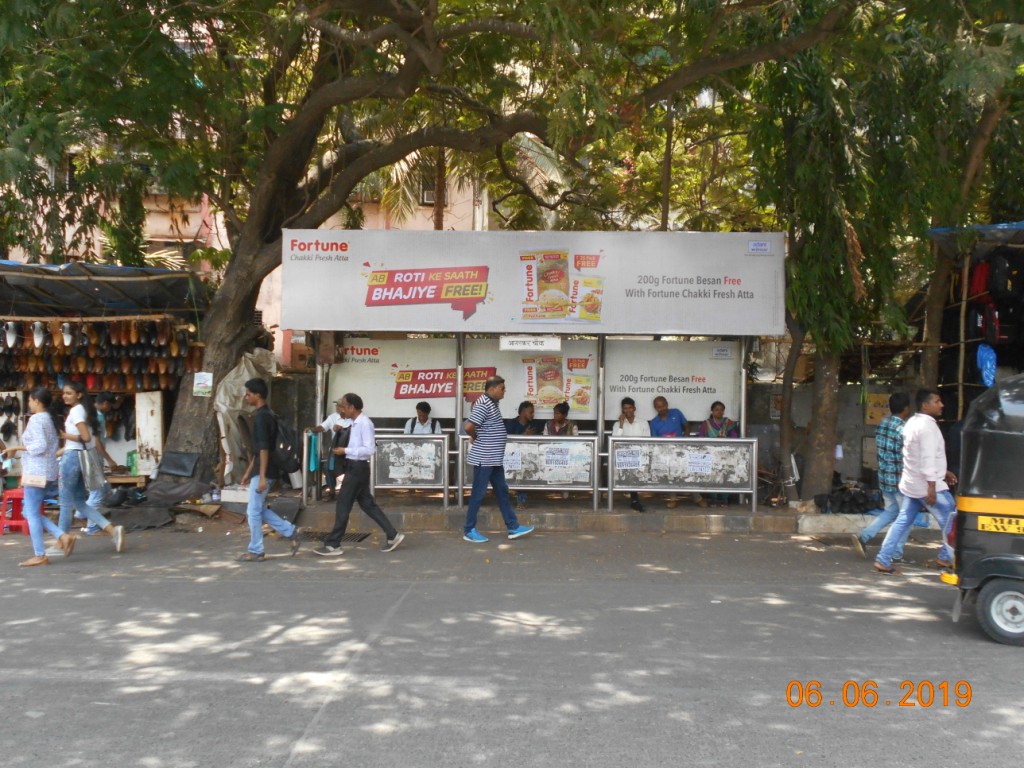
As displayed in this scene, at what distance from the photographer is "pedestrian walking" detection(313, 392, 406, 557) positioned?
9047mm

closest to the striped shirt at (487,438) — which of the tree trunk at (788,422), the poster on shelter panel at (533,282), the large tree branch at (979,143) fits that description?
the poster on shelter panel at (533,282)

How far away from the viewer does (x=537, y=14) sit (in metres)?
8.27

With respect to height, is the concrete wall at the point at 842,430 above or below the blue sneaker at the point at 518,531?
above

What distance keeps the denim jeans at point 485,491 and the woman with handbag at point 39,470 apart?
419 centimetres

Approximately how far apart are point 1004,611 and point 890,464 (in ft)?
10.1

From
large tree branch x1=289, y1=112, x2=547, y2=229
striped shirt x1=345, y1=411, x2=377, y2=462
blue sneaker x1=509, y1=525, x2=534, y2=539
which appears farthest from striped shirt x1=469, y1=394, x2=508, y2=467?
large tree branch x1=289, y1=112, x2=547, y2=229

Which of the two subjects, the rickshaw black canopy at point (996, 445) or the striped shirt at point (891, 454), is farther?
the striped shirt at point (891, 454)

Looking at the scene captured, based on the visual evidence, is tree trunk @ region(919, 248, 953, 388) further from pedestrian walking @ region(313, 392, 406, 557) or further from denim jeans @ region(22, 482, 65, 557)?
denim jeans @ region(22, 482, 65, 557)

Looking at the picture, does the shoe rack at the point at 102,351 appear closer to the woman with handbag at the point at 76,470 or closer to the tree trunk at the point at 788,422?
the woman with handbag at the point at 76,470

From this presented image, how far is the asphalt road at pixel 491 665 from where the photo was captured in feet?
14.2

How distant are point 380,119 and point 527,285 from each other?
4587 millimetres

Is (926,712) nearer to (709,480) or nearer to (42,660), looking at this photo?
(42,660)

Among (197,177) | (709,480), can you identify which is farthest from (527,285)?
(197,177)
